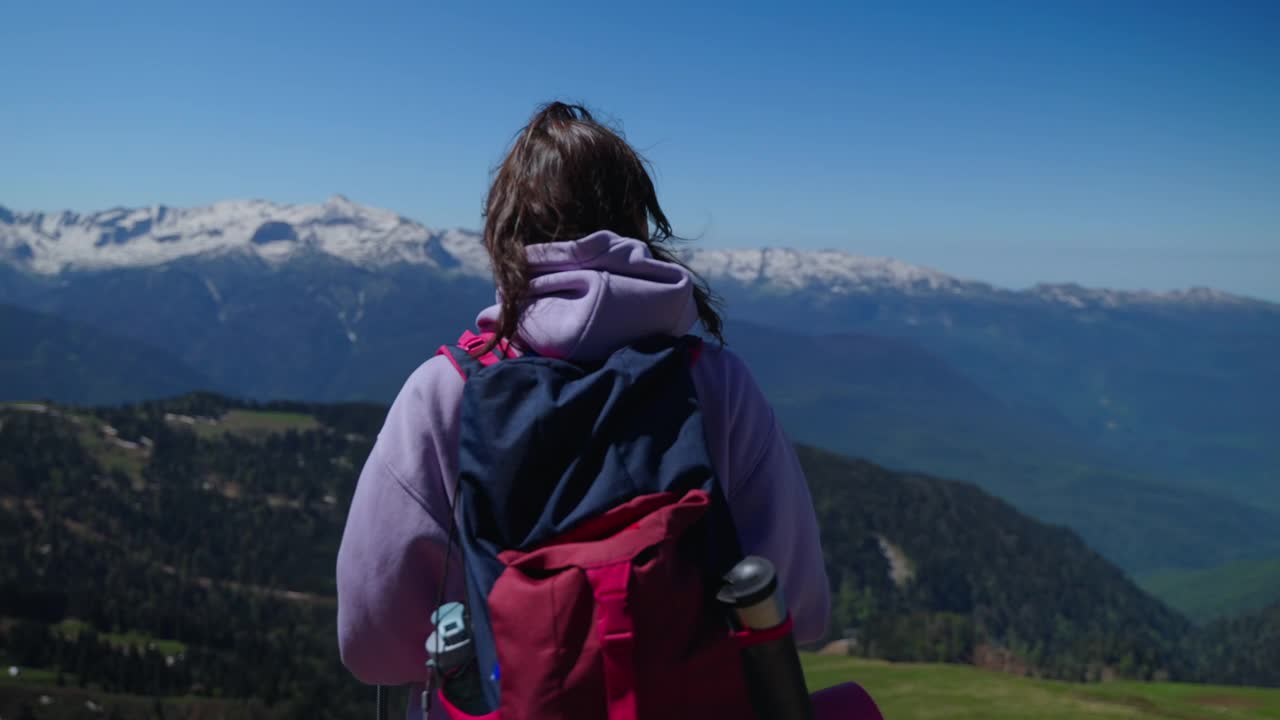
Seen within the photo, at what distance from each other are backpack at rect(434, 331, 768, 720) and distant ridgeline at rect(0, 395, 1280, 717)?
85503 mm

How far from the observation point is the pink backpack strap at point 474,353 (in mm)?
2885

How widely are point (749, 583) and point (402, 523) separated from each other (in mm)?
1035

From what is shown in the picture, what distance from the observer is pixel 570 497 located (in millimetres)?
2635

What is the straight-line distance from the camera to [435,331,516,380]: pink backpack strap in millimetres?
2885

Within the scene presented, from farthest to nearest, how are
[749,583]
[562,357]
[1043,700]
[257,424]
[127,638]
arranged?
[257,424] → [127,638] → [1043,700] → [562,357] → [749,583]

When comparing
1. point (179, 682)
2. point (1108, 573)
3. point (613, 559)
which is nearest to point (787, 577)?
point (613, 559)

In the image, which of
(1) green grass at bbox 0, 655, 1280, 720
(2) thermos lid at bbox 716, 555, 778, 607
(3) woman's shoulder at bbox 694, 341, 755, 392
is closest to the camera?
(2) thermos lid at bbox 716, 555, 778, 607

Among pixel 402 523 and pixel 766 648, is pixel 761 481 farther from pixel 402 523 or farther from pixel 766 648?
pixel 402 523

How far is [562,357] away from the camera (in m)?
2.93

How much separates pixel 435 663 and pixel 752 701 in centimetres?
87

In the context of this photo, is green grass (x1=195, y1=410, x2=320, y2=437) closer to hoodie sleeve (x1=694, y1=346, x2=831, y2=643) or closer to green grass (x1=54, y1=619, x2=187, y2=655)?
green grass (x1=54, y1=619, x2=187, y2=655)

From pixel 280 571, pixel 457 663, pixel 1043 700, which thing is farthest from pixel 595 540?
pixel 280 571

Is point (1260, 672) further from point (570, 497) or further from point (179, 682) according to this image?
point (570, 497)

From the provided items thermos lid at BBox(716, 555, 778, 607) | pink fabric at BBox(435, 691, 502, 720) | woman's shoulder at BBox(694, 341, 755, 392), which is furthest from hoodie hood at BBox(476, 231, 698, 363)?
pink fabric at BBox(435, 691, 502, 720)
